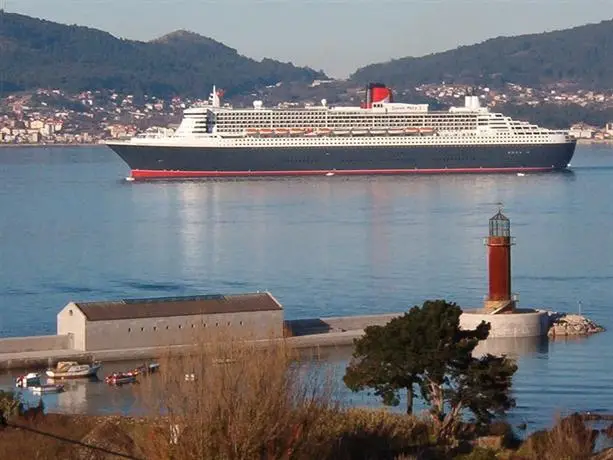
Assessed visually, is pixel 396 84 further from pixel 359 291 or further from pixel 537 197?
pixel 359 291

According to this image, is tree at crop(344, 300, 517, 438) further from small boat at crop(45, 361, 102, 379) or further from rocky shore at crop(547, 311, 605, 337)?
rocky shore at crop(547, 311, 605, 337)

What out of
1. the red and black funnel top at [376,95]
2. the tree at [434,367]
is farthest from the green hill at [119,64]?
the tree at [434,367]

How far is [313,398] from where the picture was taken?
278 inches

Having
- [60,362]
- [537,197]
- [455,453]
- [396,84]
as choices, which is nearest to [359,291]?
[60,362]

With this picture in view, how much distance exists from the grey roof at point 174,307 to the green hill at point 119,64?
9814cm

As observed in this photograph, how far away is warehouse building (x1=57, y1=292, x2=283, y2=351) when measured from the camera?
13.7m

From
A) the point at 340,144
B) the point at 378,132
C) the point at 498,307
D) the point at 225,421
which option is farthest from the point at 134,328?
the point at 378,132

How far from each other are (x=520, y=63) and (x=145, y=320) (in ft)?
389

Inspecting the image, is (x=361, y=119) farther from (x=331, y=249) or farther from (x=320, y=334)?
(x=320, y=334)

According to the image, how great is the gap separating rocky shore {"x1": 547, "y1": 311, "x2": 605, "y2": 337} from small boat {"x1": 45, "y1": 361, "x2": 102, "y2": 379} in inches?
165

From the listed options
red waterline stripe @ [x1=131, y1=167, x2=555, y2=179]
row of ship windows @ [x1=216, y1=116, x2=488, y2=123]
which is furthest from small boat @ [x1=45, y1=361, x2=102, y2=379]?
row of ship windows @ [x1=216, y1=116, x2=488, y2=123]

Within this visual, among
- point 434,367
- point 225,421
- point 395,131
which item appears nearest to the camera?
point 225,421

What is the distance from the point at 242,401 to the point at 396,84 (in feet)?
393

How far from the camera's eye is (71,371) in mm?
12945
